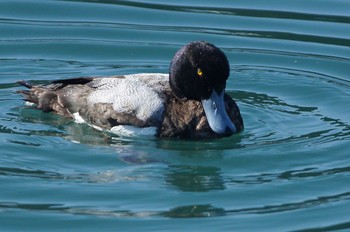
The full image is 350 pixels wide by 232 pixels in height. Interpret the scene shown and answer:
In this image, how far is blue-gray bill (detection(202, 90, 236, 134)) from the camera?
40.3 ft

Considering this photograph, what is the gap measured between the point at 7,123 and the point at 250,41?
4334 millimetres

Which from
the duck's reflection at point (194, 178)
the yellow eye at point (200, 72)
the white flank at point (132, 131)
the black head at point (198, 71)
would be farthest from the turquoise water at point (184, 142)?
the yellow eye at point (200, 72)

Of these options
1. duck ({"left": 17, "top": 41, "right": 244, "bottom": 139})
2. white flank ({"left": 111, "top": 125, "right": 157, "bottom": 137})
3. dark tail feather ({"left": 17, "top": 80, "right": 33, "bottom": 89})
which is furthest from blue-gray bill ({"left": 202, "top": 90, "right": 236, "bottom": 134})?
dark tail feather ({"left": 17, "top": 80, "right": 33, "bottom": 89})

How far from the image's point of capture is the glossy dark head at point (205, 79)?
39.9 feet

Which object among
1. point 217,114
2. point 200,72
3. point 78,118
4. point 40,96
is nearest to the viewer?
point 200,72

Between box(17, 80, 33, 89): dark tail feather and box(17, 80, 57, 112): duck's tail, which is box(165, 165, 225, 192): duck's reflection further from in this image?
box(17, 80, 33, 89): dark tail feather

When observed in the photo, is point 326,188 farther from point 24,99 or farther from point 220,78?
point 24,99

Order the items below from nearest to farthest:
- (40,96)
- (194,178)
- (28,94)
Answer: (194,178) < (40,96) < (28,94)

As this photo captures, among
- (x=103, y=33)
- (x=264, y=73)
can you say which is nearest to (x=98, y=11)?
(x=103, y=33)

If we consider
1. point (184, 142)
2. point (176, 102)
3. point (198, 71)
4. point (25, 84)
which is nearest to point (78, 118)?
point (25, 84)

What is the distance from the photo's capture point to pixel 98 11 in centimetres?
1686

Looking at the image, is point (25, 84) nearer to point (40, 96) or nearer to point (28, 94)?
point (28, 94)

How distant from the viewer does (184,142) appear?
1227 centimetres

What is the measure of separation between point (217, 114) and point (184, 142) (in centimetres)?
46
